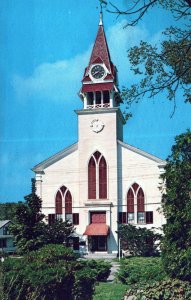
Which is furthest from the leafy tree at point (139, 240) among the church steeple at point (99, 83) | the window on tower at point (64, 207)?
the church steeple at point (99, 83)

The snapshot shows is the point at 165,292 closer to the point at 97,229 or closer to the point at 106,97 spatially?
the point at 97,229

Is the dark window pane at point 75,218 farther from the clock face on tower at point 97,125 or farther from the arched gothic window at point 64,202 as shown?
the clock face on tower at point 97,125

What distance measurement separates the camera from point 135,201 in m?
21.9

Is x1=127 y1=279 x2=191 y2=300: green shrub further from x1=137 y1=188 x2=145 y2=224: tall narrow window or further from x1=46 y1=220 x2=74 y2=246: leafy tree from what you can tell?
x1=137 y1=188 x2=145 y2=224: tall narrow window

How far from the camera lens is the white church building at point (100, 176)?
70.9ft

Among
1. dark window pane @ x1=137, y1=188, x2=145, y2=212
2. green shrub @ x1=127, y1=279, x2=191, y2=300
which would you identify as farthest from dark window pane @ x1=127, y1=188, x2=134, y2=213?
green shrub @ x1=127, y1=279, x2=191, y2=300

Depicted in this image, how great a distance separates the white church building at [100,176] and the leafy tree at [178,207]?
41.7 ft

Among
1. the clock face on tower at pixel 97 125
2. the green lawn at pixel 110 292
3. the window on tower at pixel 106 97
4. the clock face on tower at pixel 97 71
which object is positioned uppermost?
the clock face on tower at pixel 97 71

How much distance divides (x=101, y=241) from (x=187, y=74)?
16.8 metres

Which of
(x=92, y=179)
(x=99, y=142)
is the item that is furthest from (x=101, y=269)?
(x=99, y=142)

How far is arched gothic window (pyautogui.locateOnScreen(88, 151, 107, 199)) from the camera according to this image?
22.7m

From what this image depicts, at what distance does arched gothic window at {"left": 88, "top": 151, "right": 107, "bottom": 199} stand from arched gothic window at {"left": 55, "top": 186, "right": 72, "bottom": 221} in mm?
1171

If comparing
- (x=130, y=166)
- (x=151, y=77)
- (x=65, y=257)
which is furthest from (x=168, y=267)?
(x=130, y=166)

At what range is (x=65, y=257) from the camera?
24.7ft
